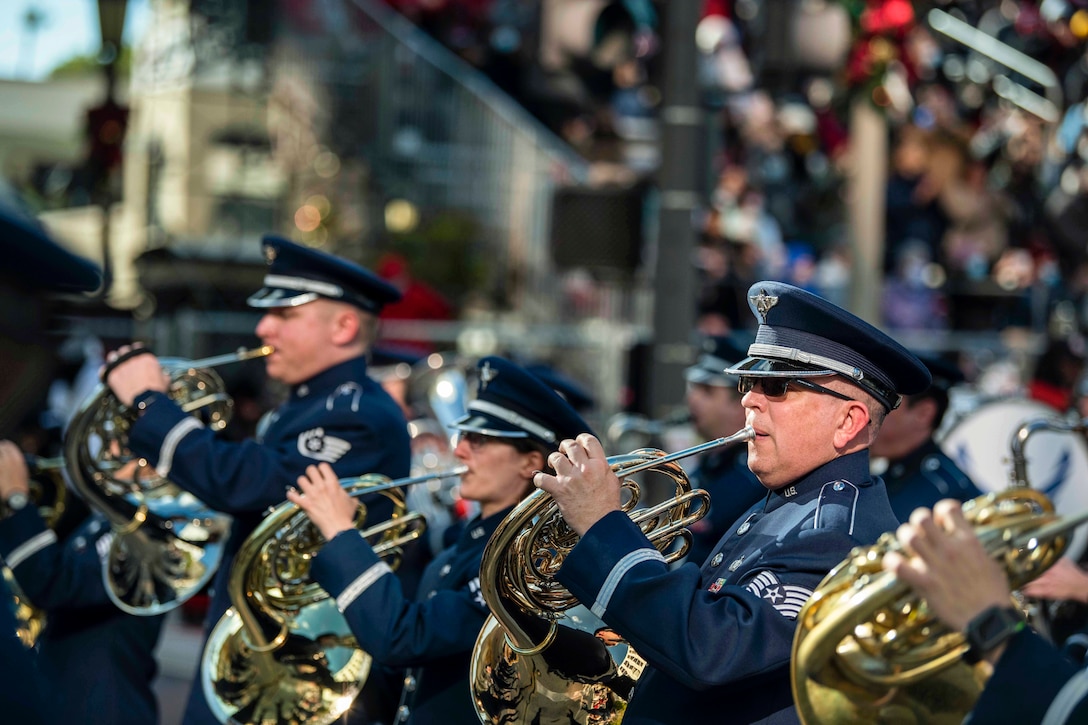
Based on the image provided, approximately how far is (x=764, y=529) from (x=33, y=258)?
64.9 inches

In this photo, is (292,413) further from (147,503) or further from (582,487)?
(582,487)

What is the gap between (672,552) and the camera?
3678mm

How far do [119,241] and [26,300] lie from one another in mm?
12558

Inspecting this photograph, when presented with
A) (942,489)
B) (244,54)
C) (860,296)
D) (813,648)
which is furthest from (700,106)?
(244,54)

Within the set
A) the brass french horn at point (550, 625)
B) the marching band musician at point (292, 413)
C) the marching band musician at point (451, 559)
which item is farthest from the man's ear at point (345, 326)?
the brass french horn at point (550, 625)

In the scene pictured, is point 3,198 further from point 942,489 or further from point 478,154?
point 478,154

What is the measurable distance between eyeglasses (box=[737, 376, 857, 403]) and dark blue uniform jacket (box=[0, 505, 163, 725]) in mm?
2901

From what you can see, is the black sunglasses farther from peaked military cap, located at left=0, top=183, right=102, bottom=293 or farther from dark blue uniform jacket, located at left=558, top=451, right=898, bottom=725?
peaked military cap, located at left=0, top=183, right=102, bottom=293

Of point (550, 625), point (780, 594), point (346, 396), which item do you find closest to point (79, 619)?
point (346, 396)

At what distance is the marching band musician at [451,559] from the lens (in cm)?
386

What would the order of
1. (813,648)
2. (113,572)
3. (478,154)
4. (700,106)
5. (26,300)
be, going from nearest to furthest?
1. (26,300)
2. (813,648)
3. (113,572)
4. (700,106)
5. (478,154)

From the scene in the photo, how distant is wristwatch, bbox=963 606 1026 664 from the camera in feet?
7.95

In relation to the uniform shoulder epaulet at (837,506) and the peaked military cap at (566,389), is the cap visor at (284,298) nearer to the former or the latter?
the peaked military cap at (566,389)

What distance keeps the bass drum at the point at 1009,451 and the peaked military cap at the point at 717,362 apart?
1.06m
